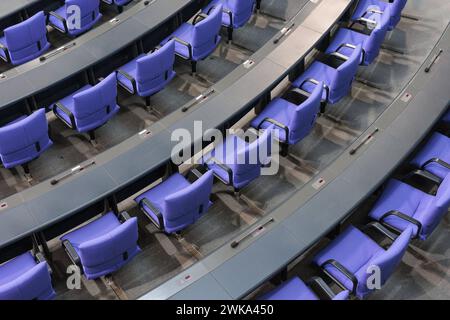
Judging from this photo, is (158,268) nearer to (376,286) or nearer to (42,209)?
(42,209)

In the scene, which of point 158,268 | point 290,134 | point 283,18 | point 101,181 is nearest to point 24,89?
point 101,181

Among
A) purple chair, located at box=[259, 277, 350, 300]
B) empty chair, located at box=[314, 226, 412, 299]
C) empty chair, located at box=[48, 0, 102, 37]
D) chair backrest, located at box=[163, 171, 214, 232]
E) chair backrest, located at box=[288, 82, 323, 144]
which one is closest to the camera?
empty chair, located at box=[314, 226, 412, 299]

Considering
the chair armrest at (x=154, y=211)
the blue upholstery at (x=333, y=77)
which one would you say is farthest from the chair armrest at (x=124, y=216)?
the blue upholstery at (x=333, y=77)

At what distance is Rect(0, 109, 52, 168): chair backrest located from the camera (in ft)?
13.7

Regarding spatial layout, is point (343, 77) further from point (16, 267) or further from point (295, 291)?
point (16, 267)

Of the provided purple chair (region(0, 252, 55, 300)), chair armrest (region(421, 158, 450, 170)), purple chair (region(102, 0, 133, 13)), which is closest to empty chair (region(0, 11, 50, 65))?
purple chair (region(102, 0, 133, 13))

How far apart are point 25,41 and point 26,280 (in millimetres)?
2681

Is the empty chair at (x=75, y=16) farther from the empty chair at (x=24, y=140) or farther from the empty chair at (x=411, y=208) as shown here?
the empty chair at (x=411, y=208)

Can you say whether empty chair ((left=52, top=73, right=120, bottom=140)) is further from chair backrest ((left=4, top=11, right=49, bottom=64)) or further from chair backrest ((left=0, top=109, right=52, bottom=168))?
chair backrest ((left=4, top=11, right=49, bottom=64))

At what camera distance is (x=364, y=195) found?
3.84 meters

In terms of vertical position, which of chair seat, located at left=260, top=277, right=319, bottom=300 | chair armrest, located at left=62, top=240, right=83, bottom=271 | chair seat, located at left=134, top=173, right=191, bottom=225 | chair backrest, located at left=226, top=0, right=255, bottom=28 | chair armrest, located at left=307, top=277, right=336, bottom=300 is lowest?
chair armrest, located at left=62, top=240, right=83, bottom=271

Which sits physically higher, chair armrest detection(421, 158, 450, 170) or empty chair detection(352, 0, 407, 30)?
empty chair detection(352, 0, 407, 30)

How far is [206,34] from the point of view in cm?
501

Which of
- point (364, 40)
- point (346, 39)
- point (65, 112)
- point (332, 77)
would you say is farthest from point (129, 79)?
point (364, 40)
